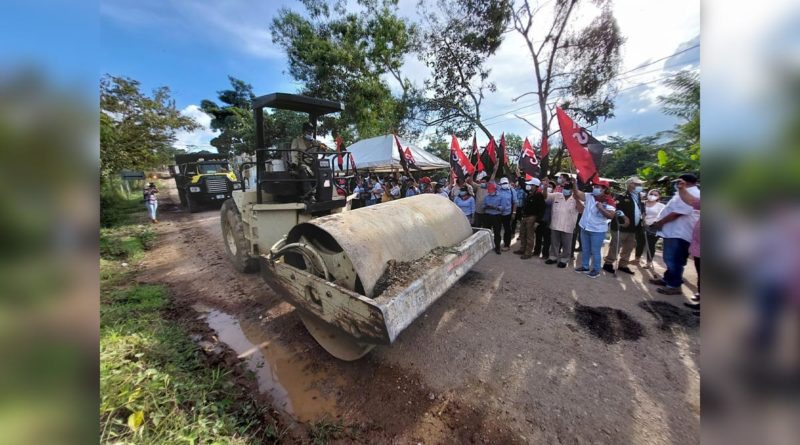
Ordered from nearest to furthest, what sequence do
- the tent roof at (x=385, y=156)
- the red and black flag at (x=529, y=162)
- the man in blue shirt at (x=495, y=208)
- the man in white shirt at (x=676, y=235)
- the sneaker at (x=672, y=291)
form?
the man in white shirt at (x=676, y=235), the sneaker at (x=672, y=291), the man in blue shirt at (x=495, y=208), the red and black flag at (x=529, y=162), the tent roof at (x=385, y=156)

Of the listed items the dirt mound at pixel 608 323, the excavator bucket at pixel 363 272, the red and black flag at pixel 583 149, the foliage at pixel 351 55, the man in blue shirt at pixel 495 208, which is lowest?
the dirt mound at pixel 608 323

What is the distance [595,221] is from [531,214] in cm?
124

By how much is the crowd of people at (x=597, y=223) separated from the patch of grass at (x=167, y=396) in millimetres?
4996

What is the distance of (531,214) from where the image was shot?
6.31m

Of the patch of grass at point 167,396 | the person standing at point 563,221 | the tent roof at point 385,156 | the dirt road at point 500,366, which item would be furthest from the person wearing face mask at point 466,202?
the tent roof at point 385,156

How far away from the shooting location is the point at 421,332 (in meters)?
3.68

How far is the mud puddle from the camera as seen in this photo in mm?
2701

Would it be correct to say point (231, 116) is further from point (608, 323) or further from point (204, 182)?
point (608, 323)

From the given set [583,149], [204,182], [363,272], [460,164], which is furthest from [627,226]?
[204,182]

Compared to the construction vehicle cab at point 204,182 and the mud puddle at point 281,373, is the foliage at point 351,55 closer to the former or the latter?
the construction vehicle cab at point 204,182

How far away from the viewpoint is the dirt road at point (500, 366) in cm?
243

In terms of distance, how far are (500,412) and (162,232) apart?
10.8 metres
